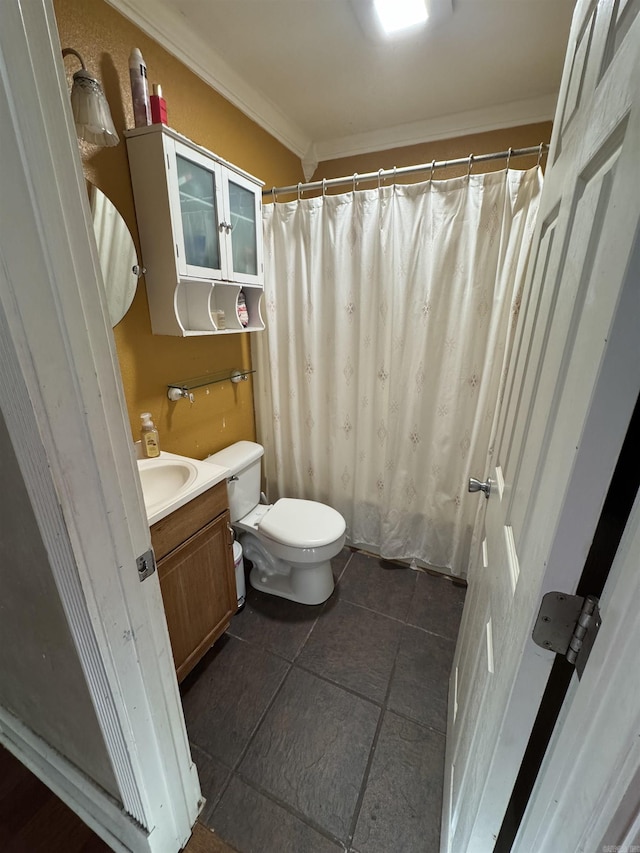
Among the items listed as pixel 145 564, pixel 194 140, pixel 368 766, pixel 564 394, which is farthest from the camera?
pixel 194 140

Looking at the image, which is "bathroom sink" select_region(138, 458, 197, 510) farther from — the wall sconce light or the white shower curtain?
the wall sconce light

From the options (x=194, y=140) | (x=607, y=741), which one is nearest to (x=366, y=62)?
(x=194, y=140)

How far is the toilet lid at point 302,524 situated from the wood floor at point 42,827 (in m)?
0.89

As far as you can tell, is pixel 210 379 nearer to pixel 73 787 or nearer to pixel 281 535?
pixel 281 535

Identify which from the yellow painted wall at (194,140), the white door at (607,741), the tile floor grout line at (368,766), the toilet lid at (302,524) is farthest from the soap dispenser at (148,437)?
the white door at (607,741)

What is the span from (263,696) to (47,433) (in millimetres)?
1326

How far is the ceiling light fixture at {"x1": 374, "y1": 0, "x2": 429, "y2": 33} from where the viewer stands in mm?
1142

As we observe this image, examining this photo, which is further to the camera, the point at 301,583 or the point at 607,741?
the point at 301,583

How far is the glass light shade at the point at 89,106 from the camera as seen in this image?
0.95 metres

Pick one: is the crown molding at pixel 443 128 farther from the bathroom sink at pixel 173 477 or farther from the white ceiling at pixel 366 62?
the bathroom sink at pixel 173 477

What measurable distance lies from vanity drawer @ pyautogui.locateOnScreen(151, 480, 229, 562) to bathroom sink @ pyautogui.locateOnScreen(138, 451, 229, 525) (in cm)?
4

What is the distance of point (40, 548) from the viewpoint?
0.61m

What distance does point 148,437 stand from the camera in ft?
4.59

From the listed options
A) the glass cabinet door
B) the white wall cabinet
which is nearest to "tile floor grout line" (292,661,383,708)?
the white wall cabinet
